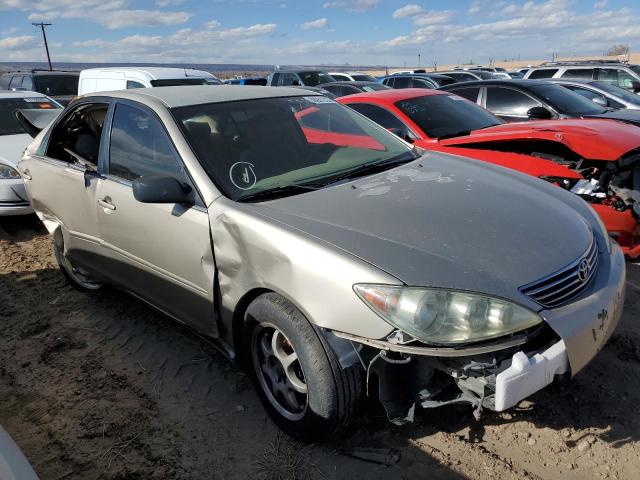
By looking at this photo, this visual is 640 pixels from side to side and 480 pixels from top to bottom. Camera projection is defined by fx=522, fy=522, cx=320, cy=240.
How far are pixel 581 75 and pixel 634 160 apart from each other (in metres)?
11.4

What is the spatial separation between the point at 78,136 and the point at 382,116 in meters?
3.16

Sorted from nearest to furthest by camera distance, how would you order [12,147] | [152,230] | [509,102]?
[152,230] → [12,147] → [509,102]

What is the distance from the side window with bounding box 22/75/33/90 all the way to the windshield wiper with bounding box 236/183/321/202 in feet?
43.8

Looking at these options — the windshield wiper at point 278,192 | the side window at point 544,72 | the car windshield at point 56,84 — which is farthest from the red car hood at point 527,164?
the car windshield at point 56,84

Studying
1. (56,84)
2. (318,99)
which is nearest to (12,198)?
(318,99)

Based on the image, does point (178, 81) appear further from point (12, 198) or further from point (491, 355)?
point (491, 355)

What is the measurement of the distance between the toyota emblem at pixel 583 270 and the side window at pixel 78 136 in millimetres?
3261

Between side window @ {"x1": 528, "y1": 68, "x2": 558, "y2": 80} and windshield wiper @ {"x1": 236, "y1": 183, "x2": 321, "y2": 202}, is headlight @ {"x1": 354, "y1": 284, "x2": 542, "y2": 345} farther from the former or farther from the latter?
side window @ {"x1": 528, "y1": 68, "x2": 558, "y2": 80}

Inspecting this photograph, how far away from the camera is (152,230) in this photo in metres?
3.01

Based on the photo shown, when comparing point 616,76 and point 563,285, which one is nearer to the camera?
point 563,285

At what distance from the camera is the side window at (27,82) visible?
1349 centimetres

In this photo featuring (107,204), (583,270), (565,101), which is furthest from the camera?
(565,101)

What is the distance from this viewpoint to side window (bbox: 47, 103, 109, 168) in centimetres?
391

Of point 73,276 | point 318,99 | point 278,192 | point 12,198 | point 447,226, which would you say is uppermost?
point 318,99
